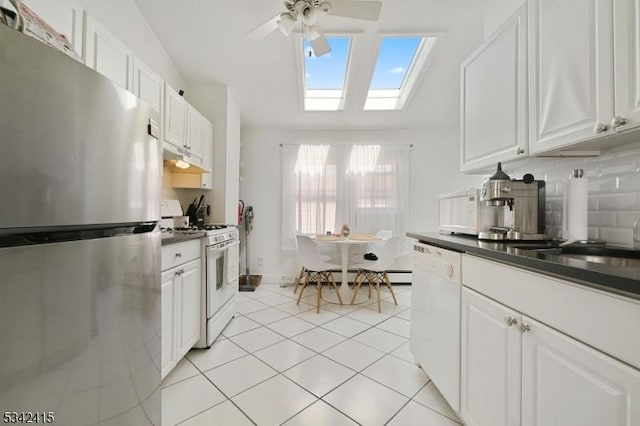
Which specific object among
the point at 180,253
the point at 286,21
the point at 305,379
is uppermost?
the point at 286,21

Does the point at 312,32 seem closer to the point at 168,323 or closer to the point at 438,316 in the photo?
the point at 438,316

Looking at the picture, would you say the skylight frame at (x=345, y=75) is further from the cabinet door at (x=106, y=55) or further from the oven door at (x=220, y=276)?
the oven door at (x=220, y=276)

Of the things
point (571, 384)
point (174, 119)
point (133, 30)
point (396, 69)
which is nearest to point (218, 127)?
point (174, 119)

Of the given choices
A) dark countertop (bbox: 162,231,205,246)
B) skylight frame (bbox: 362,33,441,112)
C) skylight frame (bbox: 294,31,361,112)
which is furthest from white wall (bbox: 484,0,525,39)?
dark countertop (bbox: 162,231,205,246)

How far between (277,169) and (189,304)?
2.72 m

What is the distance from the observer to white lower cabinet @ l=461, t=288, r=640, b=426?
65 cm

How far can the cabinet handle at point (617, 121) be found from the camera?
3.09 feet

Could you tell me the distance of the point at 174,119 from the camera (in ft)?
7.30

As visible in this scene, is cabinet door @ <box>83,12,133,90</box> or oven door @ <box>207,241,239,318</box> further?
oven door @ <box>207,241,239,318</box>

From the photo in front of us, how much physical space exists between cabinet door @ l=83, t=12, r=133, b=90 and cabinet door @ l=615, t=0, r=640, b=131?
2.38 meters

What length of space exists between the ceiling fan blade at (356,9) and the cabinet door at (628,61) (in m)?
1.33

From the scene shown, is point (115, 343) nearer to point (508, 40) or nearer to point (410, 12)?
point (508, 40)

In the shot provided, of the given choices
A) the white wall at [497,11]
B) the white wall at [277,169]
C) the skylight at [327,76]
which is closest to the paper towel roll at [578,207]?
the white wall at [497,11]

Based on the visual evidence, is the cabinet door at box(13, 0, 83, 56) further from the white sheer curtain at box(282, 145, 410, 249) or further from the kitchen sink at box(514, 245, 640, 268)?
the white sheer curtain at box(282, 145, 410, 249)
